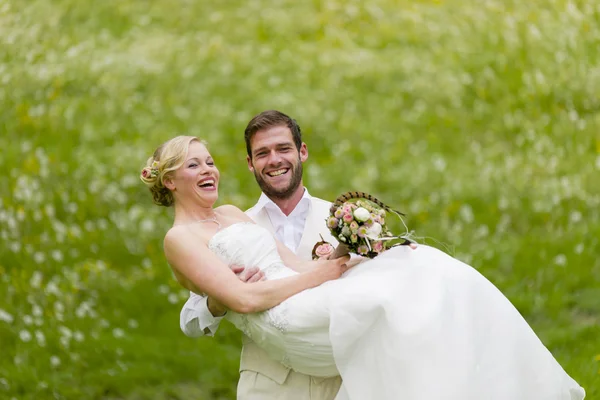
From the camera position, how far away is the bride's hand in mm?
5219

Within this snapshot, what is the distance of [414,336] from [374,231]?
63cm

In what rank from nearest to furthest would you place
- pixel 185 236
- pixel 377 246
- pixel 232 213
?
pixel 377 246, pixel 185 236, pixel 232 213

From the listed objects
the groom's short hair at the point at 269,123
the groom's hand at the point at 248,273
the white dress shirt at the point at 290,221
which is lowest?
the groom's hand at the point at 248,273

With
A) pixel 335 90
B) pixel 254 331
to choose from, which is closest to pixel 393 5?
pixel 335 90

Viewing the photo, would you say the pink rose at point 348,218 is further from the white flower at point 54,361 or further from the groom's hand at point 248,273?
the white flower at point 54,361

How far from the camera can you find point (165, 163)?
5.80 meters

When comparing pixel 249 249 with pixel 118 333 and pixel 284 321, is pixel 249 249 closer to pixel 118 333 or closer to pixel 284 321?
pixel 284 321

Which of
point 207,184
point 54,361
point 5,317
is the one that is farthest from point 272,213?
point 5,317

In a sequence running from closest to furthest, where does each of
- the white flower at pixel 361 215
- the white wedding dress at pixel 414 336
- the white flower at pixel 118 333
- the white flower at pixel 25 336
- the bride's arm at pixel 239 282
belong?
the white wedding dress at pixel 414 336 < the white flower at pixel 361 215 < the bride's arm at pixel 239 282 < the white flower at pixel 25 336 < the white flower at pixel 118 333

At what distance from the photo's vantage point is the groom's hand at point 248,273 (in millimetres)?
5415

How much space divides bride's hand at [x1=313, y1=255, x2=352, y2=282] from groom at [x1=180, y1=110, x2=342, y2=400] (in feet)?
1.65

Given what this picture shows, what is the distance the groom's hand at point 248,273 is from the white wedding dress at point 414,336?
0.90 feet

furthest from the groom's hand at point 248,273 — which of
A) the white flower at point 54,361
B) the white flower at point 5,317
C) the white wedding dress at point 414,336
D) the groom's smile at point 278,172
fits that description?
the white flower at point 5,317

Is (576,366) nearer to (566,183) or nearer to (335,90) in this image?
(566,183)
